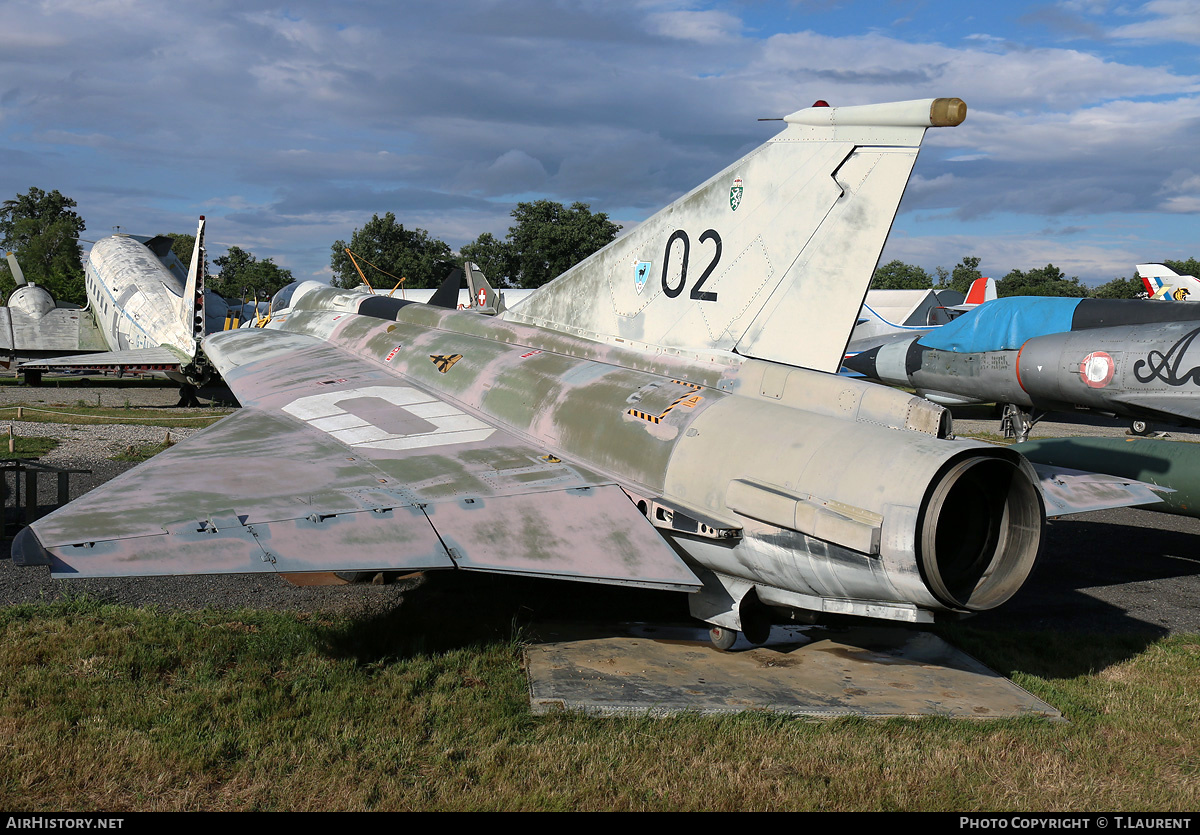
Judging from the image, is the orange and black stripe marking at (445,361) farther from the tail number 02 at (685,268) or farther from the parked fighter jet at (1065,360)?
the parked fighter jet at (1065,360)

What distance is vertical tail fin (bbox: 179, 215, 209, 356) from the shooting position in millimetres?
19234

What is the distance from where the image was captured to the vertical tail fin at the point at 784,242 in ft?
19.2

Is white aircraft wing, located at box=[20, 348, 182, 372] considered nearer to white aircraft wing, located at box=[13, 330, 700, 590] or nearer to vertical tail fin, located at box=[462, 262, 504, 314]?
vertical tail fin, located at box=[462, 262, 504, 314]

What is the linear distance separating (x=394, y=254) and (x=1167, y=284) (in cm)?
5741

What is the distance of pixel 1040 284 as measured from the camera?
8131 cm

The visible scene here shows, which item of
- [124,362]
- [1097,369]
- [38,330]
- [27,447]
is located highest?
[1097,369]

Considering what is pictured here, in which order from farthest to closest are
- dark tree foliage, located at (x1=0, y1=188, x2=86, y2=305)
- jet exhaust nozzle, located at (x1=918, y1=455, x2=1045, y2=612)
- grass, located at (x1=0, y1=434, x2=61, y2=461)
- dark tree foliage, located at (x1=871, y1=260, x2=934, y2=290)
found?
dark tree foliage, located at (x1=871, y1=260, x2=934, y2=290) → dark tree foliage, located at (x1=0, y1=188, x2=86, y2=305) → grass, located at (x1=0, y1=434, x2=61, y2=461) → jet exhaust nozzle, located at (x1=918, y1=455, x2=1045, y2=612)

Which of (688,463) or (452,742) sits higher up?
(688,463)

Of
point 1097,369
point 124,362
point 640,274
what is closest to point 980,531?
point 640,274

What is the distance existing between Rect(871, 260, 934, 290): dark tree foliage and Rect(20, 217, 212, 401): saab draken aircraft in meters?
75.2

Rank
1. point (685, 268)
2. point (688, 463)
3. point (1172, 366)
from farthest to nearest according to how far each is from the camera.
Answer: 1. point (1172, 366)
2. point (685, 268)
3. point (688, 463)

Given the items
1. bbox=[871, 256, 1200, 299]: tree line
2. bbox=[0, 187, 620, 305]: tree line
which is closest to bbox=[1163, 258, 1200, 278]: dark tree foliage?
bbox=[871, 256, 1200, 299]: tree line

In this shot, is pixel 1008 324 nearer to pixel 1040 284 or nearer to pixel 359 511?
pixel 359 511

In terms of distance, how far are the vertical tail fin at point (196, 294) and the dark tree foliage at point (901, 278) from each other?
3020 inches
